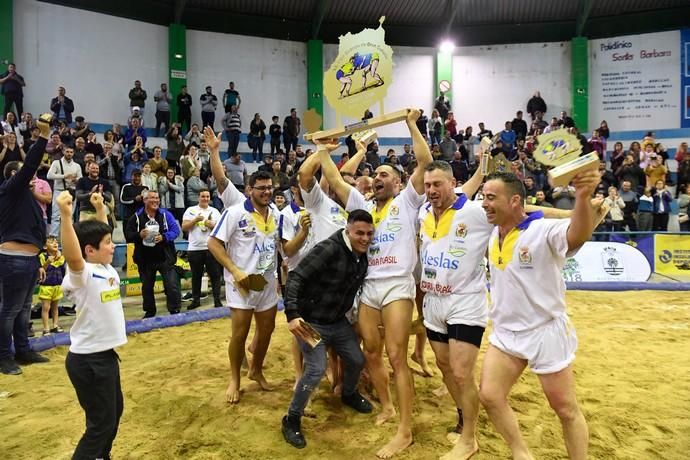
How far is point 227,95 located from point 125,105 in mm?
3350

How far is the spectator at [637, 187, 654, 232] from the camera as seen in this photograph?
1227 centimetres

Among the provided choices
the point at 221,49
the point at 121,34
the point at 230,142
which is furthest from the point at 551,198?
the point at 121,34

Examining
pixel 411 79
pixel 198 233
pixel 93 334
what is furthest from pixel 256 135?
pixel 93 334

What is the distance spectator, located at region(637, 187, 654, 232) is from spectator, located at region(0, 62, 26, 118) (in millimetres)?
16590

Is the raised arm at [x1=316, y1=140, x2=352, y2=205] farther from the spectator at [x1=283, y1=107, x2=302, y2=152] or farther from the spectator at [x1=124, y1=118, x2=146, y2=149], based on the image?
the spectator at [x1=283, y1=107, x2=302, y2=152]

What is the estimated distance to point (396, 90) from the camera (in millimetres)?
19906

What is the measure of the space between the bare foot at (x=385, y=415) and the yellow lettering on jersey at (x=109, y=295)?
86.5 inches

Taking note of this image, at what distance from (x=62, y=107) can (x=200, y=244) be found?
9055 millimetres

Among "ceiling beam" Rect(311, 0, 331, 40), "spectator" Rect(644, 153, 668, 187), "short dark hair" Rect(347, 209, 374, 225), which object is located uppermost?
"ceiling beam" Rect(311, 0, 331, 40)

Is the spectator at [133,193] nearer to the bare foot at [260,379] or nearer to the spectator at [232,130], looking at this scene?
the bare foot at [260,379]

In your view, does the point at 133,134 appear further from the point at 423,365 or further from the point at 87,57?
the point at 423,365

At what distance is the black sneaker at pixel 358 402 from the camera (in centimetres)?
419

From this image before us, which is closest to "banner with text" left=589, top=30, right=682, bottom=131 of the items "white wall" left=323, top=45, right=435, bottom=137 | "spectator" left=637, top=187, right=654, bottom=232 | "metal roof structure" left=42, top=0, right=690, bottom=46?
"metal roof structure" left=42, top=0, right=690, bottom=46

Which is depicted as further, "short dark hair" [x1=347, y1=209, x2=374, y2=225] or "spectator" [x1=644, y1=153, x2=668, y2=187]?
"spectator" [x1=644, y1=153, x2=668, y2=187]
